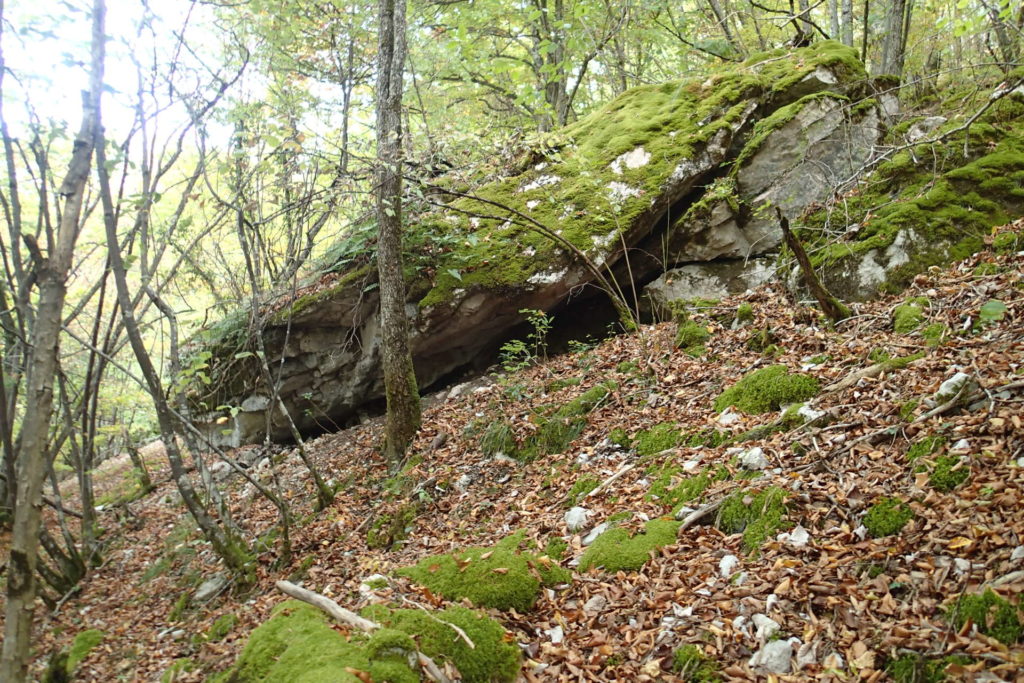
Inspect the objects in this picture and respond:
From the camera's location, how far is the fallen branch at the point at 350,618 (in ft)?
9.81

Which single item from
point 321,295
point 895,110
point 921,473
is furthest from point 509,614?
point 895,110

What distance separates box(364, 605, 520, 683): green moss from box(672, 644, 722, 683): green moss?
886 mm

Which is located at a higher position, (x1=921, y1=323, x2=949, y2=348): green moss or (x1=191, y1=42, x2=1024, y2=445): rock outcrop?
(x1=191, y1=42, x2=1024, y2=445): rock outcrop

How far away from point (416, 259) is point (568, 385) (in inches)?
121

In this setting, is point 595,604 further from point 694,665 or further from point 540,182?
point 540,182

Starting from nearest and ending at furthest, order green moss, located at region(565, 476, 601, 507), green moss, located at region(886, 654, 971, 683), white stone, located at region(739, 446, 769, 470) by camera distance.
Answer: green moss, located at region(886, 654, 971, 683)
white stone, located at region(739, 446, 769, 470)
green moss, located at region(565, 476, 601, 507)

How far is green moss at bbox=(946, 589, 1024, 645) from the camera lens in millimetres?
2363

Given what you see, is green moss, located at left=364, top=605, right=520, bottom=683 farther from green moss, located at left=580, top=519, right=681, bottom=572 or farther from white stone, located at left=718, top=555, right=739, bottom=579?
white stone, located at left=718, top=555, right=739, bottom=579

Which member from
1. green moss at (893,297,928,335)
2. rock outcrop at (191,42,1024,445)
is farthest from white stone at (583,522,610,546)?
rock outcrop at (191,42,1024,445)

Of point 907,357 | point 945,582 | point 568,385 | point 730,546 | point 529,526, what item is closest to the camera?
point 945,582

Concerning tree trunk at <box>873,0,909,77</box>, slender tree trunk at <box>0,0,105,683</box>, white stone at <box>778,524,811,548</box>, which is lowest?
white stone at <box>778,524,811,548</box>

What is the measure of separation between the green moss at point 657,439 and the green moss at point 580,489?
542mm

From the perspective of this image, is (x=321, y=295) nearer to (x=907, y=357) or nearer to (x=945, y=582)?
(x=907, y=357)

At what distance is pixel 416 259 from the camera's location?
8523mm
